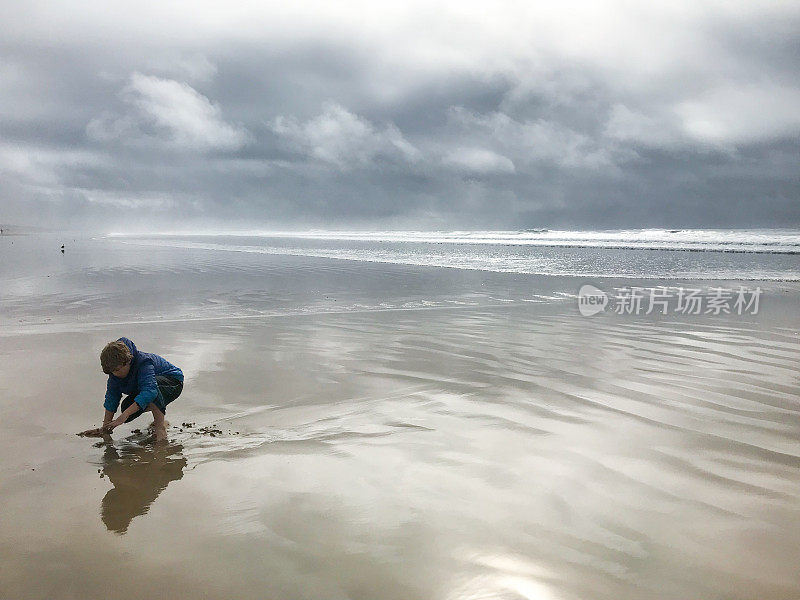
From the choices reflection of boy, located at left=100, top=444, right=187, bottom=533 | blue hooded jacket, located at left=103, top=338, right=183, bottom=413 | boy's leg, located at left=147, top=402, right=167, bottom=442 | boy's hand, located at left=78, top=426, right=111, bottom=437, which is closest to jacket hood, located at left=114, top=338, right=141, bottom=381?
blue hooded jacket, located at left=103, top=338, right=183, bottom=413

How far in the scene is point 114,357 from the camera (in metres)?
5.34

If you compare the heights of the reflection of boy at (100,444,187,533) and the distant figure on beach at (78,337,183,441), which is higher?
the distant figure on beach at (78,337,183,441)

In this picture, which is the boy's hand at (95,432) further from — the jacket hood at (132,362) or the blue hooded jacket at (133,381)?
the jacket hood at (132,362)

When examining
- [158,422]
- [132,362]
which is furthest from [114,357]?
[158,422]

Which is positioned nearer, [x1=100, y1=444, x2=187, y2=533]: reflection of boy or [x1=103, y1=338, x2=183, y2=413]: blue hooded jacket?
[x1=100, y1=444, x2=187, y2=533]: reflection of boy

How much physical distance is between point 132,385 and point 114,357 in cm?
44

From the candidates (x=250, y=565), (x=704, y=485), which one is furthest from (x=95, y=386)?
(x=704, y=485)

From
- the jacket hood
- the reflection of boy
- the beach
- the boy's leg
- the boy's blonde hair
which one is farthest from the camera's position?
the jacket hood

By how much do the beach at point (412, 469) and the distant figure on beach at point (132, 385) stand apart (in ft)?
0.74

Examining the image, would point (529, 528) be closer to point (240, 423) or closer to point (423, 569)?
point (423, 569)

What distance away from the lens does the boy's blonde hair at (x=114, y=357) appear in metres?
5.32

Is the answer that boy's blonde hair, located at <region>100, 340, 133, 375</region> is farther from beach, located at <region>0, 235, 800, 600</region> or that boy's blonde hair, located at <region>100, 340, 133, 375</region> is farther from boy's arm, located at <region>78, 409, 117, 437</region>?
beach, located at <region>0, 235, 800, 600</region>

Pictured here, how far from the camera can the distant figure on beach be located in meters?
5.36

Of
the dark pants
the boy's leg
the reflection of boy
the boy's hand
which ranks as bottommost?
the reflection of boy
